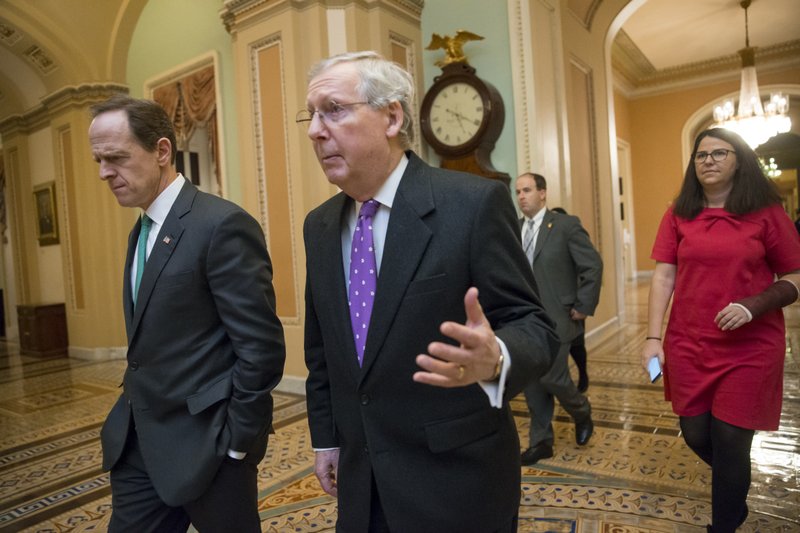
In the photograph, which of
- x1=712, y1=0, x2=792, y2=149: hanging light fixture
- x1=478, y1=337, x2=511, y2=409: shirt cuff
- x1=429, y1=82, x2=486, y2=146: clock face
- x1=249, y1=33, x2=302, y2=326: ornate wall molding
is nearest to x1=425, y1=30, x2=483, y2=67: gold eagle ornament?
x1=429, y1=82, x2=486, y2=146: clock face

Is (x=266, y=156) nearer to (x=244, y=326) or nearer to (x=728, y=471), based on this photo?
(x=244, y=326)

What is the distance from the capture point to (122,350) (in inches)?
326

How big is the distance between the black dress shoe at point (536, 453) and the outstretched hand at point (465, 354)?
2530 millimetres

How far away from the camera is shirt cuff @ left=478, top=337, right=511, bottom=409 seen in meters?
0.99

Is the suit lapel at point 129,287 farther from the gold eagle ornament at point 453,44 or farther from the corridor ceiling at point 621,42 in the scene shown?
the corridor ceiling at point 621,42

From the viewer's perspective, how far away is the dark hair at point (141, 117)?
157cm

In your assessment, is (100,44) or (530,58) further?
(100,44)

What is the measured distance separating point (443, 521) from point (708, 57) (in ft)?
46.9

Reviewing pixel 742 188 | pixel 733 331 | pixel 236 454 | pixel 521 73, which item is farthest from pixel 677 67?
pixel 236 454

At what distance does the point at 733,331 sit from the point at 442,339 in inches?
58.4

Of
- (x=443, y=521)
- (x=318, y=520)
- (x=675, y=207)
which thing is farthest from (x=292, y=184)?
(x=443, y=521)

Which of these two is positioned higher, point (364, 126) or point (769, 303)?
point (364, 126)

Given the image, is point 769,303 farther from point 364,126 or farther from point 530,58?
point 530,58

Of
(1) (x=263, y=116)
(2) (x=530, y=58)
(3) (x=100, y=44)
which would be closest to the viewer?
(2) (x=530, y=58)
